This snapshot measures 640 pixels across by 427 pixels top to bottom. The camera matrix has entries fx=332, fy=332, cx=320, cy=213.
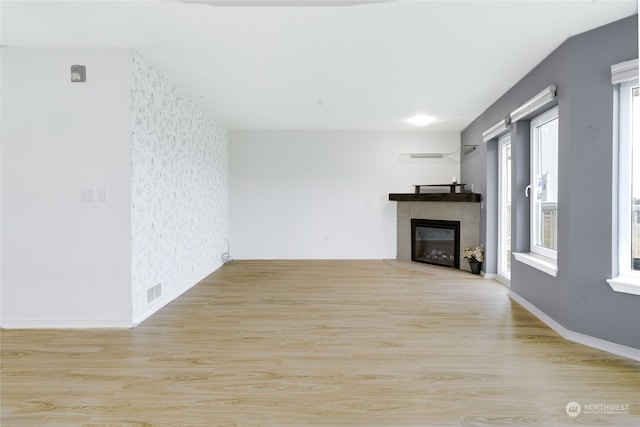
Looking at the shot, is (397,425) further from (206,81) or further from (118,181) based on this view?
(206,81)

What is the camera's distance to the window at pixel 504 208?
424cm

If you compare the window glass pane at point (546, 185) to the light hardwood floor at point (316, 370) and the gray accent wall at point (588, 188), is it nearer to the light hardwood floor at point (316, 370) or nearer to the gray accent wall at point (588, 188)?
the gray accent wall at point (588, 188)

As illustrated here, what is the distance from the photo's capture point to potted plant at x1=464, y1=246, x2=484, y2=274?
15.3ft

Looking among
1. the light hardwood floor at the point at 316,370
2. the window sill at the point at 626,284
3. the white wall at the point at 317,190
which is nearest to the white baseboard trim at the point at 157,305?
the light hardwood floor at the point at 316,370

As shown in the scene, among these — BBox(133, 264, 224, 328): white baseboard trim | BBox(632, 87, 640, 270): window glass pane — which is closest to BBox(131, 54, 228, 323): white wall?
BBox(133, 264, 224, 328): white baseboard trim

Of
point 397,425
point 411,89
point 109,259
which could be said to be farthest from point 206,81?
point 397,425

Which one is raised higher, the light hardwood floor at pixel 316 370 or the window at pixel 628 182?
the window at pixel 628 182

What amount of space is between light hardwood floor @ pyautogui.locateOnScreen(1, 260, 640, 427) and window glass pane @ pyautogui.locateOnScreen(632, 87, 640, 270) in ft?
2.47

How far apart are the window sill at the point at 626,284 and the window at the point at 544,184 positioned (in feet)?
2.35

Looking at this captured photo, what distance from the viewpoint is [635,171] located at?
2.28 metres

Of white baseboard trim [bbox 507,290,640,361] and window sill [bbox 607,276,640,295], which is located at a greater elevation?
window sill [bbox 607,276,640,295]

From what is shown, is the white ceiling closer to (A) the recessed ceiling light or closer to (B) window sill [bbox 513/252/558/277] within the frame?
(A) the recessed ceiling light

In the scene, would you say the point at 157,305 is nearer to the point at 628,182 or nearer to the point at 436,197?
the point at 628,182

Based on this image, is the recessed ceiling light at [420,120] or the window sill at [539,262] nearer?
the window sill at [539,262]
